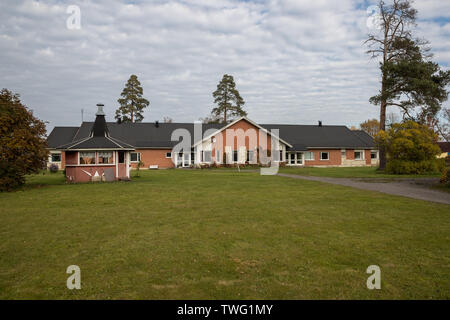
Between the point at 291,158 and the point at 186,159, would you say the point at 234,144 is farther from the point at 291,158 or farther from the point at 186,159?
the point at 291,158

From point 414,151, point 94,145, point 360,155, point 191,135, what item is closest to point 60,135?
point 191,135

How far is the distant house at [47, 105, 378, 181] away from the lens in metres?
38.1

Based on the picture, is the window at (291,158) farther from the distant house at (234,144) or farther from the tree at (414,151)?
the tree at (414,151)

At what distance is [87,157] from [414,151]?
2640cm

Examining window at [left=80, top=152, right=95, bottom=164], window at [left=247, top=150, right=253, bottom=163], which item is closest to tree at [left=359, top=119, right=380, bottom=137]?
window at [left=247, top=150, right=253, bottom=163]

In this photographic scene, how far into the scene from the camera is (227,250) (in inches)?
237

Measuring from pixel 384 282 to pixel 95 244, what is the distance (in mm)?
5592

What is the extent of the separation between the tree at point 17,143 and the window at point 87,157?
3.55 metres

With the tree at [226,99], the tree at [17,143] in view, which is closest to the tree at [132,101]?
the tree at [226,99]

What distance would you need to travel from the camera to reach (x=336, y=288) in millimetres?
4340

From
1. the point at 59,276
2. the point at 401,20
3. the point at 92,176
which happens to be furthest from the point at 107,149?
the point at 401,20

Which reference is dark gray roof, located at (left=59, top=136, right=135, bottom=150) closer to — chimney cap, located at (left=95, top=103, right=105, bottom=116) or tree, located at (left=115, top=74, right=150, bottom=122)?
chimney cap, located at (left=95, top=103, right=105, bottom=116)

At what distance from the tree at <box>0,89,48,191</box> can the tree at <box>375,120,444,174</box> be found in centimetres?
2683
